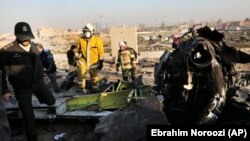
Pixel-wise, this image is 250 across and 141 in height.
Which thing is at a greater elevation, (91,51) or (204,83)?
(204,83)

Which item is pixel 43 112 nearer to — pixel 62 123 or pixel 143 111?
pixel 62 123

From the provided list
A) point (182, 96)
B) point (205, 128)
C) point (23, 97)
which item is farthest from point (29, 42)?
point (205, 128)

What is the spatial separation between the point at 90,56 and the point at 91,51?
0.13 m

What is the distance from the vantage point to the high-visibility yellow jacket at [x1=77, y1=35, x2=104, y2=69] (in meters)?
10.6

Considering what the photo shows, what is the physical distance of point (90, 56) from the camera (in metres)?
10.6

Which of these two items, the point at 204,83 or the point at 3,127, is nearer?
the point at 3,127

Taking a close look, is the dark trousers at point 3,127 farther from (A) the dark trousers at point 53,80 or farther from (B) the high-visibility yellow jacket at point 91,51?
(A) the dark trousers at point 53,80

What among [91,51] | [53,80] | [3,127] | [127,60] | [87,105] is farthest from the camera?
[127,60]

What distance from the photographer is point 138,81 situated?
32.1 ft

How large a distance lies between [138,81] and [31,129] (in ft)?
11.7

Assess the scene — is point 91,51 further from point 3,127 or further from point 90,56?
point 3,127

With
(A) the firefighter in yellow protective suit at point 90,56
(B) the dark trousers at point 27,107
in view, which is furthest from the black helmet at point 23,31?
(A) the firefighter in yellow protective suit at point 90,56

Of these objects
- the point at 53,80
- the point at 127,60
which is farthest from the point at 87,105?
the point at 127,60

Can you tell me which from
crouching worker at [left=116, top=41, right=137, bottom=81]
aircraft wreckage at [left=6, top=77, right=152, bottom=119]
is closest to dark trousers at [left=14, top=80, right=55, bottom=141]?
aircraft wreckage at [left=6, top=77, right=152, bottom=119]
